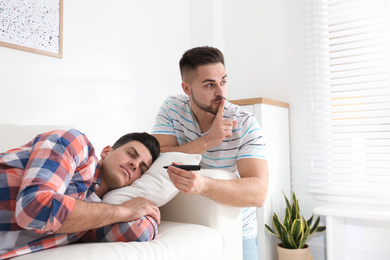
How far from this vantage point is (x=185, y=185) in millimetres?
1350

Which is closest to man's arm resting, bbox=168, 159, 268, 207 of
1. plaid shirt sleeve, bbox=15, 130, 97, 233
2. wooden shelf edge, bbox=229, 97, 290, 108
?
plaid shirt sleeve, bbox=15, 130, 97, 233

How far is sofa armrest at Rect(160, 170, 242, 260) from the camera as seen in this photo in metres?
1.53

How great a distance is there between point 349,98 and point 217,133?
1733 millimetres

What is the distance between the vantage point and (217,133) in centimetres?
168

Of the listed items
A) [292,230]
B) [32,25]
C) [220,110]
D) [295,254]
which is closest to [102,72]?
[32,25]

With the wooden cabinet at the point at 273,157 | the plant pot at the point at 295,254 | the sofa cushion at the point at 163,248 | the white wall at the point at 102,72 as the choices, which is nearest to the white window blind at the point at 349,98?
the wooden cabinet at the point at 273,157

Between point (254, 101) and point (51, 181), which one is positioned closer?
point (51, 181)

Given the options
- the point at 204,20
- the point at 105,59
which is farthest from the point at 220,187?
the point at 204,20

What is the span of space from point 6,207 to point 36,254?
0.18 m

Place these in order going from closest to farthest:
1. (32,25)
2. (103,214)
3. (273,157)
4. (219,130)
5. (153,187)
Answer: (103,214) < (153,187) < (219,130) < (32,25) < (273,157)

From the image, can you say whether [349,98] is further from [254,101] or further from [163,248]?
[163,248]

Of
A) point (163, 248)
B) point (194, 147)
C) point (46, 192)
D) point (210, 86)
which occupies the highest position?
point (210, 86)

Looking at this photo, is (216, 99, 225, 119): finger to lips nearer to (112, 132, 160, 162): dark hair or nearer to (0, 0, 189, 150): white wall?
(112, 132, 160, 162): dark hair

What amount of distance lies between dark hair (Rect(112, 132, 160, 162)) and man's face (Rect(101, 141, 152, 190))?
0.09 ft
